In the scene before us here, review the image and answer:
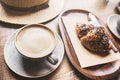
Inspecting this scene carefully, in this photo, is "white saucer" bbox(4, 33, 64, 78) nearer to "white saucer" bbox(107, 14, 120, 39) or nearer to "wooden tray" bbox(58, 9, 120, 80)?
"wooden tray" bbox(58, 9, 120, 80)

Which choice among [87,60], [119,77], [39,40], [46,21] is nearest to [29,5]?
[46,21]

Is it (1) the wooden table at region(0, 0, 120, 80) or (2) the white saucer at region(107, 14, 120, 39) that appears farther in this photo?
(2) the white saucer at region(107, 14, 120, 39)

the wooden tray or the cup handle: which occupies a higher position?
the cup handle

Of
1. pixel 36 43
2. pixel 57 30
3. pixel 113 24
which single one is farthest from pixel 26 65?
pixel 113 24

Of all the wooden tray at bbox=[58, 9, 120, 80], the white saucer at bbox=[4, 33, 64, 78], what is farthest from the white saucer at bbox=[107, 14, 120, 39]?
the white saucer at bbox=[4, 33, 64, 78]

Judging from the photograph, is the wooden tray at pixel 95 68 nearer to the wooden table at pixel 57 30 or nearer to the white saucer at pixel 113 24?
the wooden table at pixel 57 30

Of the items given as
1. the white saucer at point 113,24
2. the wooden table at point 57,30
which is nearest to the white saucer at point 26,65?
the wooden table at point 57,30
